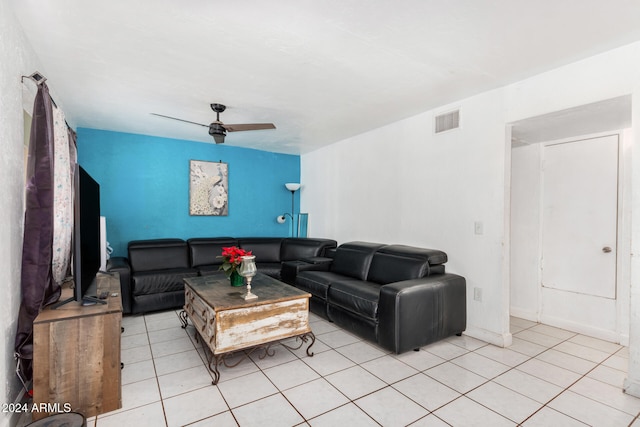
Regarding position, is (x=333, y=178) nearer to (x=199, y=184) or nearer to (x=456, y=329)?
(x=199, y=184)

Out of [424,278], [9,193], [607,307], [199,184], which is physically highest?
[199,184]

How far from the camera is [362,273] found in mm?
3781

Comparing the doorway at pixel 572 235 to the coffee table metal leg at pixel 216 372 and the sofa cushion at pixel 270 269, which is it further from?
the coffee table metal leg at pixel 216 372

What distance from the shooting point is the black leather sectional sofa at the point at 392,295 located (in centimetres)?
272

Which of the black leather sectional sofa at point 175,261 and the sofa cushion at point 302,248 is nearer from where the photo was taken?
the black leather sectional sofa at point 175,261

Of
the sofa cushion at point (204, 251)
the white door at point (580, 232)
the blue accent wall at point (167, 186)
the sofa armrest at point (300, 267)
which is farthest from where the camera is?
the sofa cushion at point (204, 251)

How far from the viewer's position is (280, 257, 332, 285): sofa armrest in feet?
13.6

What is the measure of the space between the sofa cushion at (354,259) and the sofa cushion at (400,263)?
0.28ft

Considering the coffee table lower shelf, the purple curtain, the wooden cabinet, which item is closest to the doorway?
the coffee table lower shelf

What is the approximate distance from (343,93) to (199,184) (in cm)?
310

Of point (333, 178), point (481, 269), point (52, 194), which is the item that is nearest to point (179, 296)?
point (52, 194)

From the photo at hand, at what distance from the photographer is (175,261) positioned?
175 inches

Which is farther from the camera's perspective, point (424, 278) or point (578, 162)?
point (578, 162)

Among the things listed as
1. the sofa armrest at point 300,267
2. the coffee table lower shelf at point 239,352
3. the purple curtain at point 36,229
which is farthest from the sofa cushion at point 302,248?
the purple curtain at point 36,229
